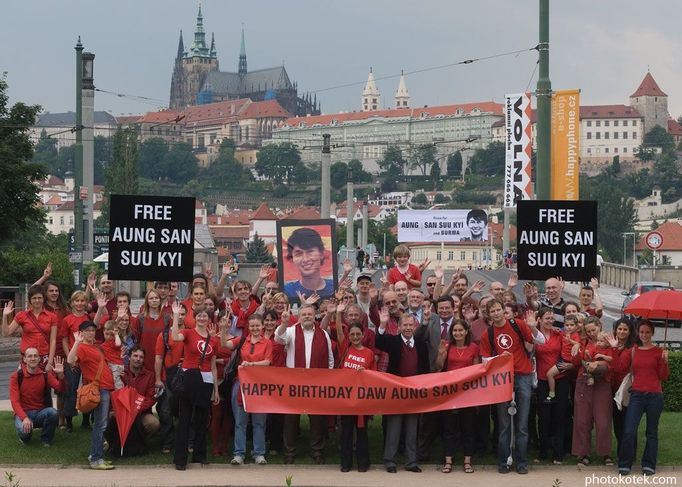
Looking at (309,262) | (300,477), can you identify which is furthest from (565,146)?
(300,477)

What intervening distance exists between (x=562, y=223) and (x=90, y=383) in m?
5.53

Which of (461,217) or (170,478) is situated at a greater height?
(461,217)

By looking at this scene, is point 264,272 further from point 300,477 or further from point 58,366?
point 300,477

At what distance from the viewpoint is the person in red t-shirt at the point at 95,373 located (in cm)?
1284

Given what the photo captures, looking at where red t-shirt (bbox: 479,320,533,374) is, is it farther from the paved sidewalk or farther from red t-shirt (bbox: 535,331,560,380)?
the paved sidewalk

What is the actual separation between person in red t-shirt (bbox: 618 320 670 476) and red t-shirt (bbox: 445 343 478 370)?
151cm

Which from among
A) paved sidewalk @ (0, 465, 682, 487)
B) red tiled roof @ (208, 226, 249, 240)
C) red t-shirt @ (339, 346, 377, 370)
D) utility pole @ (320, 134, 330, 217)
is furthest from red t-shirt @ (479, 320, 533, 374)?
red tiled roof @ (208, 226, 249, 240)

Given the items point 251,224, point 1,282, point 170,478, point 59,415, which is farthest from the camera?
point 251,224

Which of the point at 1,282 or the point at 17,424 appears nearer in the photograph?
the point at 17,424

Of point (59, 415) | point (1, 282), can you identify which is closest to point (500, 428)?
point (59, 415)

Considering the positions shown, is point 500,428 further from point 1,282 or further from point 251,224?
point 251,224

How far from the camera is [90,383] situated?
13.0m

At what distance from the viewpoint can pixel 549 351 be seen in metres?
13.1

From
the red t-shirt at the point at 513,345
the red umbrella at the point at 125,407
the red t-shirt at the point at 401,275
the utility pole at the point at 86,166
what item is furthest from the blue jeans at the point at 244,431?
the utility pole at the point at 86,166
